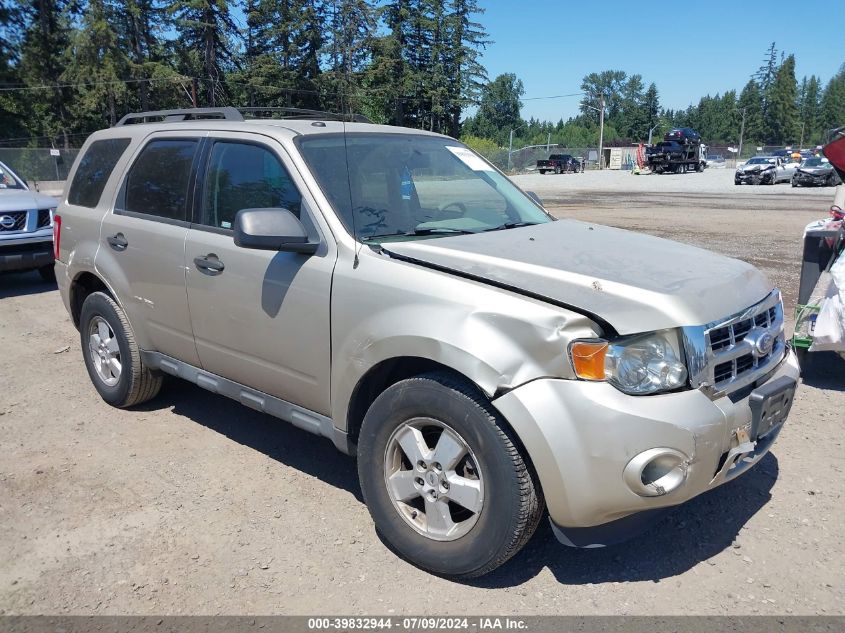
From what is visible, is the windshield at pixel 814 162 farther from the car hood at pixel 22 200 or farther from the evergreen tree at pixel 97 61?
the evergreen tree at pixel 97 61

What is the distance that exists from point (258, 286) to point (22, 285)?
8.10 metres

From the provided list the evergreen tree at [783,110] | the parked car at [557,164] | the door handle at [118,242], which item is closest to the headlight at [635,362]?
the door handle at [118,242]

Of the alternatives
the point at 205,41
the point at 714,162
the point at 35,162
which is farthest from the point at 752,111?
the point at 35,162

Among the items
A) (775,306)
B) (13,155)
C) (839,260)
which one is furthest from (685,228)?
(13,155)

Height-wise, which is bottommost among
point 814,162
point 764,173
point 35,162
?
point 764,173

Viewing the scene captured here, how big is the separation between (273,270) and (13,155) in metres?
38.7

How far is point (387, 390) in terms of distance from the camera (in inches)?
121

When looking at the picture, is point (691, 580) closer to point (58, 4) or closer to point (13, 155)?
point (13, 155)

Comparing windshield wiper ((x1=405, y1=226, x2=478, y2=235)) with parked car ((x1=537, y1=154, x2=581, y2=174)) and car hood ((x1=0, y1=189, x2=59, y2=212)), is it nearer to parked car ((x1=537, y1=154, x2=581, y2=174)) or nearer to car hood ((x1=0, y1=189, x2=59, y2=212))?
car hood ((x1=0, y1=189, x2=59, y2=212))

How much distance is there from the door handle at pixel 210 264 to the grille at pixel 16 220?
6.42 metres

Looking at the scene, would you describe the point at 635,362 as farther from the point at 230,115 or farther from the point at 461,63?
the point at 461,63

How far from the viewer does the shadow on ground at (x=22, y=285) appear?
945 cm

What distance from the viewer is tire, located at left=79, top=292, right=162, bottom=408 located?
4711 mm

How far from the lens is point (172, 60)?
174 ft
